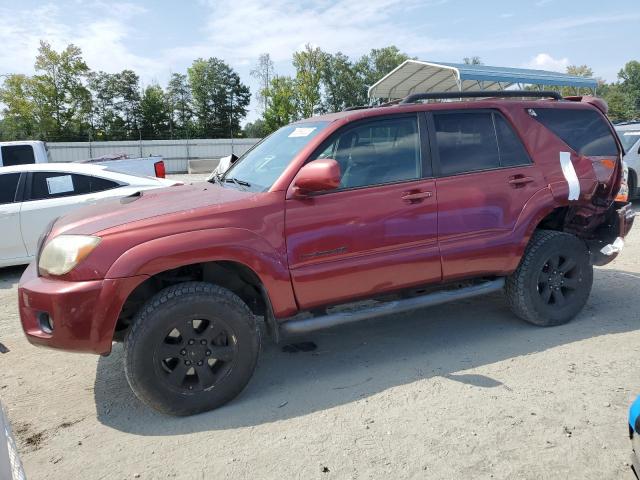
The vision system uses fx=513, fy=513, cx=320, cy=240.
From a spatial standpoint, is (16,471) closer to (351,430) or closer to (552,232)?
(351,430)

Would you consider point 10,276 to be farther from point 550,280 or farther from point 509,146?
point 550,280

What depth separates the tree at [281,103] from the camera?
50094mm

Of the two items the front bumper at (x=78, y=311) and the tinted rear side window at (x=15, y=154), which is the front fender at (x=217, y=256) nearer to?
the front bumper at (x=78, y=311)

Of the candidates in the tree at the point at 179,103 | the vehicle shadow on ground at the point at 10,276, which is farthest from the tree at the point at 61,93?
the vehicle shadow on ground at the point at 10,276

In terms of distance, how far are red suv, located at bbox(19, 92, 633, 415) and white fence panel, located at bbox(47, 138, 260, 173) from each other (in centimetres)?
2883

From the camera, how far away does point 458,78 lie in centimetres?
1869

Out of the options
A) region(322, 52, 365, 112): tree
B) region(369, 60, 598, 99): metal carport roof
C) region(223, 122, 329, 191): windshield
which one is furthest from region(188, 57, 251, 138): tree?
region(223, 122, 329, 191): windshield

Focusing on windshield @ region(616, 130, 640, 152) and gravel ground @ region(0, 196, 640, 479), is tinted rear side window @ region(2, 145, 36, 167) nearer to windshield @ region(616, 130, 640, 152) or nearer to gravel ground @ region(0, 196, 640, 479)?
gravel ground @ region(0, 196, 640, 479)

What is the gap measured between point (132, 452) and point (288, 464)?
91 cm

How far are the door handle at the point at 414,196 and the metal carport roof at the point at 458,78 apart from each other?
1645cm

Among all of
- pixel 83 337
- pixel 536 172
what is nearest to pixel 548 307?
pixel 536 172

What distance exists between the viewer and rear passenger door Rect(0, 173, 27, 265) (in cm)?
656

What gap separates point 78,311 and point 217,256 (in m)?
0.85

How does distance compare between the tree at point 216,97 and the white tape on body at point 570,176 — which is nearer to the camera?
the white tape on body at point 570,176
